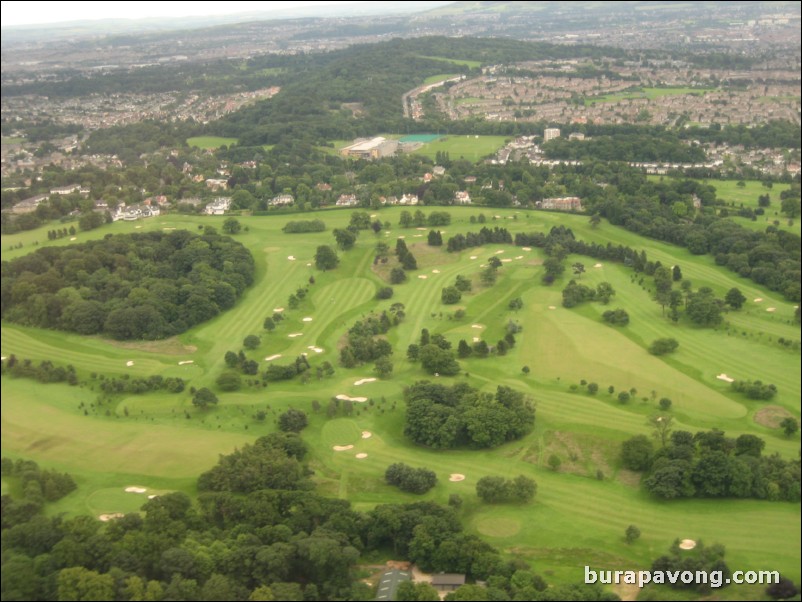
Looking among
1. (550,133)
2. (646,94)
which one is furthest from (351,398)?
(646,94)

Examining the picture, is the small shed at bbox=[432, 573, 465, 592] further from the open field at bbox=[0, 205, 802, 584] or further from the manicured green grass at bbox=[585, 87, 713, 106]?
the manicured green grass at bbox=[585, 87, 713, 106]

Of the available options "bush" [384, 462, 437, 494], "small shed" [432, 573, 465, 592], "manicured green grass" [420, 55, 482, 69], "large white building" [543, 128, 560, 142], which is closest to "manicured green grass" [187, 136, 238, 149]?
"large white building" [543, 128, 560, 142]

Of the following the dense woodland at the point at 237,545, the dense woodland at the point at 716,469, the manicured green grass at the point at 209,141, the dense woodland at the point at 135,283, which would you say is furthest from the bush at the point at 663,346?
the manicured green grass at the point at 209,141

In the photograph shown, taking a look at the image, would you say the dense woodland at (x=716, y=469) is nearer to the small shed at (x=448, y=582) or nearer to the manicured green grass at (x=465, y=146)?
the small shed at (x=448, y=582)

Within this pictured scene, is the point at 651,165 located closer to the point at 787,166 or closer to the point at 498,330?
the point at 787,166

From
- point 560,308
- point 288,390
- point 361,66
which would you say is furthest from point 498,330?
point 361,66
